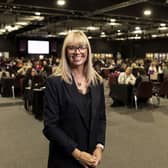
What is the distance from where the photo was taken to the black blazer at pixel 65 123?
1436mm

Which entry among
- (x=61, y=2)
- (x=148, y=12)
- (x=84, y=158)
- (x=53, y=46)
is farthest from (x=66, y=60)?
(x=53, y=46)

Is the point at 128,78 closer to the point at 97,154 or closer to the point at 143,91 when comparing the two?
the point at 143,91

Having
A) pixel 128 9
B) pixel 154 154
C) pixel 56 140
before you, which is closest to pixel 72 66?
pixel 56 140

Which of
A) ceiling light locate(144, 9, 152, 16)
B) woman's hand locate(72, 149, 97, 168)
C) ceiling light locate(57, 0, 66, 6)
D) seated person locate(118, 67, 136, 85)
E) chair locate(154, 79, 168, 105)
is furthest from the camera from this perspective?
ceiling light locate(144, 9, 152, 16)

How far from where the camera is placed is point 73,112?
145 cm

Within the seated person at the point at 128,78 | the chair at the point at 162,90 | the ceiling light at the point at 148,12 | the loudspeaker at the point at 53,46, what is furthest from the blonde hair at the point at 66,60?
the loudspeaker at the point at 53,46

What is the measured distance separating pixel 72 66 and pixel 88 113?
0.27 metres

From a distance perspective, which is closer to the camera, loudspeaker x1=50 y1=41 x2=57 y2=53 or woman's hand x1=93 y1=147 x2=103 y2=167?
woman's hand x1=93 y1=147 x2=103 y2=167

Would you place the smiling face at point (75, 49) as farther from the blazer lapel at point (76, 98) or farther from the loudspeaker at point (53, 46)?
the loudspeaker at point (53, 46)

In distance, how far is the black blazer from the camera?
144 cm

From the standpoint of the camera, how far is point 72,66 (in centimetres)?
155

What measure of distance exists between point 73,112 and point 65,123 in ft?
0.25

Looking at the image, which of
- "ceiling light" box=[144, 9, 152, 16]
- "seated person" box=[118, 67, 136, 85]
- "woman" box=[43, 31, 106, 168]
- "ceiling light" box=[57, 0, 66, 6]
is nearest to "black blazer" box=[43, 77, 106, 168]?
"woman" box=[43, 31, 106, 168]

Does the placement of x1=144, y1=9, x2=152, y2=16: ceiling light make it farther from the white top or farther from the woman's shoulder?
the woman's shoulder
